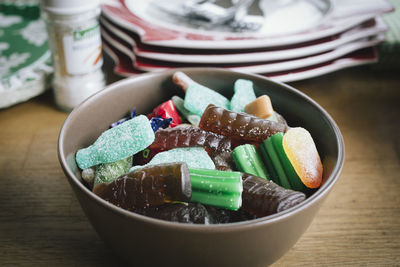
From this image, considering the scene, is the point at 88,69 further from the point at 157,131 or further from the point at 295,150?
the point at 295,150

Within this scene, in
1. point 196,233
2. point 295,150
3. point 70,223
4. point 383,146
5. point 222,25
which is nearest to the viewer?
point 196,233

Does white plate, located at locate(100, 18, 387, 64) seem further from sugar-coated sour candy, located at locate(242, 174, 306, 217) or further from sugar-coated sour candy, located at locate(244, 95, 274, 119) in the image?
sugar-coated sour candy, located at locate(242, 174, 306, 217)

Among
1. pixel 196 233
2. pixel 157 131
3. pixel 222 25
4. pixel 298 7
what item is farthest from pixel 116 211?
pixel 298 7

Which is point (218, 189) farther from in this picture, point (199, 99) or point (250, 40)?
point (250, 40)

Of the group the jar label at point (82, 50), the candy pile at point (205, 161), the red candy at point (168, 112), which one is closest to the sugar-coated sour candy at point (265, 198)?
the candy pile at point (205, 161)

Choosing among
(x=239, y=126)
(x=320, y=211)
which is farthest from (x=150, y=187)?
(x=320, y=211)

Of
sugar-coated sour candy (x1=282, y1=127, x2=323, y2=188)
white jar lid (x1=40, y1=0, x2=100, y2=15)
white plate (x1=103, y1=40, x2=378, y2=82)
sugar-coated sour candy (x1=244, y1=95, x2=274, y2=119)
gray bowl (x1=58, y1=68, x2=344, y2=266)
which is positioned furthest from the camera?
white plate (x1=103, y1=40, x2=378, y2=82)

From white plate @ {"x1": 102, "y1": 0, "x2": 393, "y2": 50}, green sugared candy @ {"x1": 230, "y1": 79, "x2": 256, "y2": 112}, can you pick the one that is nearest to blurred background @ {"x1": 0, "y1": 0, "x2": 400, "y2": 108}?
white plate @ {"x1": 102, "y1": 0, "x2": 393, "y2": 50}

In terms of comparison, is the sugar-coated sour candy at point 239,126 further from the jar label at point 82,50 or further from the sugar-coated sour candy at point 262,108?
the jar label at point 82,50
